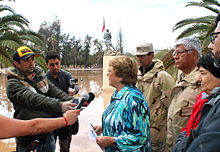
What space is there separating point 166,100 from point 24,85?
1.87 meters

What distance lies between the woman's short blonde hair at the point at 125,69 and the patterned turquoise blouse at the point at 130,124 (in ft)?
0.54

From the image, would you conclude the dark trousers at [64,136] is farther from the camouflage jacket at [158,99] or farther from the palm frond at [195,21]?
the palm frond at [195,21]

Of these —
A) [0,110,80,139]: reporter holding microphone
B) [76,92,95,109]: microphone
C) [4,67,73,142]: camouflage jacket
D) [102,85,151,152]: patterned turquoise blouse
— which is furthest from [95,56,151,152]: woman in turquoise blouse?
[4,67,73,142]: camouflage jacket

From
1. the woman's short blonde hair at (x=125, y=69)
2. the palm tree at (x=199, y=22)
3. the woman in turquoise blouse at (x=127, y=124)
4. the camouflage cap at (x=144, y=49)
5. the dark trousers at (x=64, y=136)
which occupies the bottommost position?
the dark trousers at (x=64, y=136)

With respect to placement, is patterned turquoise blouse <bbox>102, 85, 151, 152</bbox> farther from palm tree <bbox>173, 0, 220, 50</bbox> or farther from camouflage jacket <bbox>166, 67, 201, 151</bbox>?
palm tree <bbox>173, 0, 220, 50</bbox>

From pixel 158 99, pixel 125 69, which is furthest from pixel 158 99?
pixel 125 69

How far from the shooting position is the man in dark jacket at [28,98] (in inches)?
85.0

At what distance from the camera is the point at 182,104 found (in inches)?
83.3

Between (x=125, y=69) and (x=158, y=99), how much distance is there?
109 cm

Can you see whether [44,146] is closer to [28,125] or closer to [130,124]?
[28,125]

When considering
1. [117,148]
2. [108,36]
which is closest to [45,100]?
[117,148]

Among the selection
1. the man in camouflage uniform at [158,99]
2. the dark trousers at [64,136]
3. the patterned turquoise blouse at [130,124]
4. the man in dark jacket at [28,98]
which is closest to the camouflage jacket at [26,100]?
the man in dark jacket at [28,98]

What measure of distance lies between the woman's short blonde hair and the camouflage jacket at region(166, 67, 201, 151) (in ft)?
2.20

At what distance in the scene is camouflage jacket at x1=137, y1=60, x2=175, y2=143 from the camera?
2.62 m
